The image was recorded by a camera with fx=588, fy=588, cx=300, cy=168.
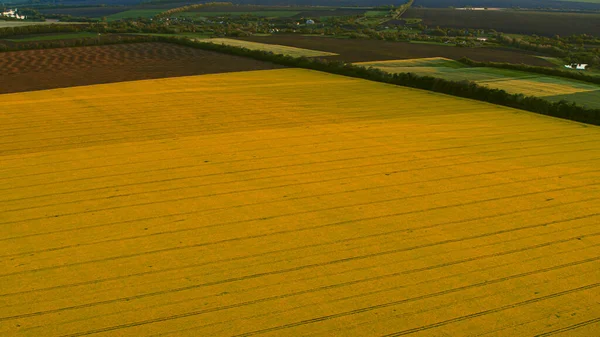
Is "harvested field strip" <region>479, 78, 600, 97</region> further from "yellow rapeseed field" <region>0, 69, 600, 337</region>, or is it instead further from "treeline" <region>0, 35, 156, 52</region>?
"treeline" <region>0, 35, 156, 52</region>

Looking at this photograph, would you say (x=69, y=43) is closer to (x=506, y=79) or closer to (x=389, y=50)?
(x=389, y=50)

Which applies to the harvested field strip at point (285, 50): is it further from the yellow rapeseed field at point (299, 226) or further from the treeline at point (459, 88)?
the yellow rapeseed field at point (299, 226)

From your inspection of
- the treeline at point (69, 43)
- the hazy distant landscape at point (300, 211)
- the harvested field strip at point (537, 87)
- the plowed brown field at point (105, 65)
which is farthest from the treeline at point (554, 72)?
the treeline at point (69, 43)

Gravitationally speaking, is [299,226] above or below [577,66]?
below

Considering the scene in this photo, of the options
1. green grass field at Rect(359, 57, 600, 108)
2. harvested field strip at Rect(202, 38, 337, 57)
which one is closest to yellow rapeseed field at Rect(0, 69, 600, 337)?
green grass field at Rect(359, 57, 600, 108)

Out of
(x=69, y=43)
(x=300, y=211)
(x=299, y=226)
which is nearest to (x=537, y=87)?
(x=300, y=211)

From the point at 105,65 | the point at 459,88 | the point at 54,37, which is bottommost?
the point at 105,65
